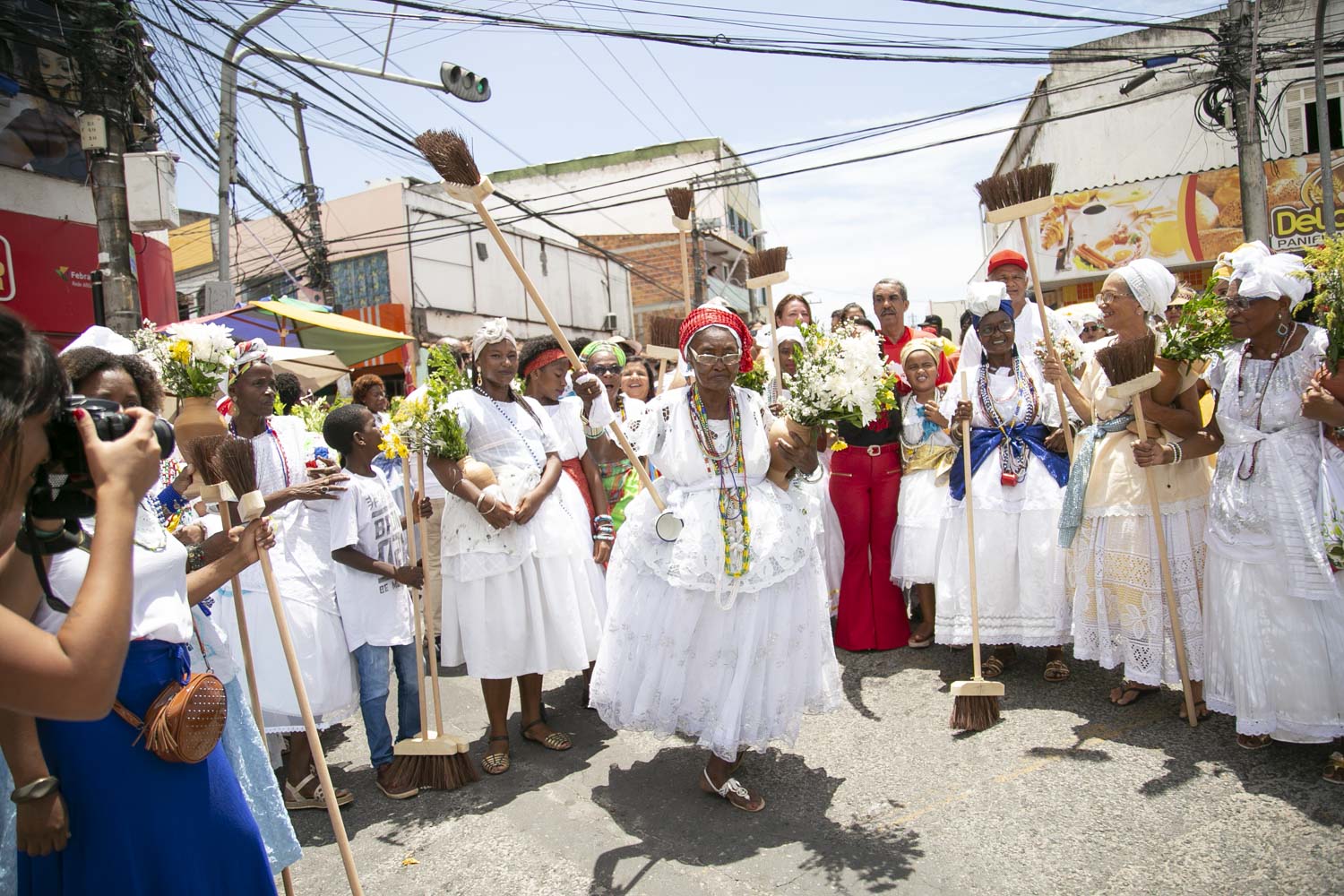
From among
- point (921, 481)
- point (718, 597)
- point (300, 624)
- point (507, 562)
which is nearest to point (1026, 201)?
point (921, 481)

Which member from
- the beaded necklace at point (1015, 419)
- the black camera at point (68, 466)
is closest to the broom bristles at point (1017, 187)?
the beaded necklace at point (1015, 419)

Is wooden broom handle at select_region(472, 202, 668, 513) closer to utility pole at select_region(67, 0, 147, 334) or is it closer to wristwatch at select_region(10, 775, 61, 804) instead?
wristwatch at select_region(10, 775, 61, 804)

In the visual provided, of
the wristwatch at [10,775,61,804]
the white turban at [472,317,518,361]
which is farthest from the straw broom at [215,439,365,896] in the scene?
the white turban at [472,317,518,361]

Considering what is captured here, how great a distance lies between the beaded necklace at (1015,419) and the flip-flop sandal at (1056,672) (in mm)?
1132

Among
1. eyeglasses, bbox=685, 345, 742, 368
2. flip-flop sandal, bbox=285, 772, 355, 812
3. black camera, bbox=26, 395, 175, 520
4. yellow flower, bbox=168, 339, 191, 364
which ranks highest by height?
yellow flower, bbox=168, 339, 191, 364

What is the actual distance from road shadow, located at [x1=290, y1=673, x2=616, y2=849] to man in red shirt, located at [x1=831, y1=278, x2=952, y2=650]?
6.69 ft

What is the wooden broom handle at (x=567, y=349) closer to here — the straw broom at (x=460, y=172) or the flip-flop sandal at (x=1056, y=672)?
the straw broom at (x=460, y=172)

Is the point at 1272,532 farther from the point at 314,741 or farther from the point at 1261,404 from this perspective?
the point at 314,741

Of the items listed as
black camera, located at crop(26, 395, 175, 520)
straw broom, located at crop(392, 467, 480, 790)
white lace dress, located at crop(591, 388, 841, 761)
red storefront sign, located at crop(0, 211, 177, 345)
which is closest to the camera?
black camera, located at crop(26, 395, 175, 520)

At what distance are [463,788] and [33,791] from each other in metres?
2.79

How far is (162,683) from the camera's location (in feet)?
7.13

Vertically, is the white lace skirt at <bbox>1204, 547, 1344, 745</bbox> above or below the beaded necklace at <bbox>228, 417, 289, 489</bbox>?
below

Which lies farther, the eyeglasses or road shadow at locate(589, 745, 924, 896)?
the eyeglasses

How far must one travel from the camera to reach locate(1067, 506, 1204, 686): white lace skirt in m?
4.54
